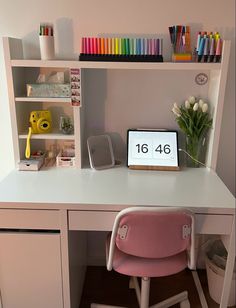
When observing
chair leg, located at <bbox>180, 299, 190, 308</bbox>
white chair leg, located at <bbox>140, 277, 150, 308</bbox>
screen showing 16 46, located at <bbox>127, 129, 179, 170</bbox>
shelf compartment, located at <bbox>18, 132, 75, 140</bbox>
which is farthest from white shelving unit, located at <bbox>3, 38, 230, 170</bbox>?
chair leg, located at <bbox>180, 299, 190, 308</bbox>

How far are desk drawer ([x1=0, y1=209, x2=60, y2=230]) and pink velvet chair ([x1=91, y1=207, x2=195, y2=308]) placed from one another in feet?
0.92

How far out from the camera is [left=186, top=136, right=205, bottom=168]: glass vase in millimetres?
1700

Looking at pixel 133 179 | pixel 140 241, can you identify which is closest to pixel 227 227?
pixel 140 241

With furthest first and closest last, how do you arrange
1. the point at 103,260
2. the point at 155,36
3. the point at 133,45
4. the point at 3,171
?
1. the point at 103,260
2. the point at 3,171
3. the point at 155,36
4. the point at 133,45

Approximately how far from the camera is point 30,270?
1.37 meters

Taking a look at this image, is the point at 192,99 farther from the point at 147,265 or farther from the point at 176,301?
the point at 176,301

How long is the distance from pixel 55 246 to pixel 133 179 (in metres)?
0.51

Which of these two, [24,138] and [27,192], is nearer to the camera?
[27,192]

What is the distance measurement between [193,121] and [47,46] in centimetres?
89

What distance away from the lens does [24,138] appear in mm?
1663

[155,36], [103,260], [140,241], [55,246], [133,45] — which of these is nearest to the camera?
[140,241]

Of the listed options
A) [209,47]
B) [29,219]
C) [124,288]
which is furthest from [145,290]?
[209,47]

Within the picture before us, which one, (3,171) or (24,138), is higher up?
(24,138)

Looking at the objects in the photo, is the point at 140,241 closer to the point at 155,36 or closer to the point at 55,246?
the point at 55,246
